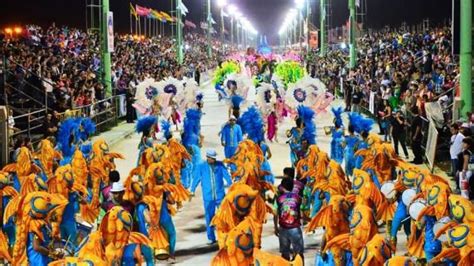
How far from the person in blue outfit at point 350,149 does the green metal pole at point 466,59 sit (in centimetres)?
574

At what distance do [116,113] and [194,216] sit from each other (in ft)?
59.3

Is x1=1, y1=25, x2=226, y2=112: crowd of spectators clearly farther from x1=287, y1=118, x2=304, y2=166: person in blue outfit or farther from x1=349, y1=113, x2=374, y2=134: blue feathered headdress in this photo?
x1=349, y1=113, x2=374, y2=134: blue feathered headdress

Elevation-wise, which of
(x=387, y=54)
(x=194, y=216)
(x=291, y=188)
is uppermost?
(x=387, y=54)

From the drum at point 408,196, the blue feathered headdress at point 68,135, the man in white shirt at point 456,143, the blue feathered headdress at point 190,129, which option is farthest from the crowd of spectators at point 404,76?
the drum at point 408,196

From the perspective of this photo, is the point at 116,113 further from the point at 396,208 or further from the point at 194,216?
the point at 396,208

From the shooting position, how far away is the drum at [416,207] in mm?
9633

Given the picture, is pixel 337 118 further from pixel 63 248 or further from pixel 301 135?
pixel 63 248

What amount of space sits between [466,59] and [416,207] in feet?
37.7

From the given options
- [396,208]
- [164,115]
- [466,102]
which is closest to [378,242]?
[396,208]

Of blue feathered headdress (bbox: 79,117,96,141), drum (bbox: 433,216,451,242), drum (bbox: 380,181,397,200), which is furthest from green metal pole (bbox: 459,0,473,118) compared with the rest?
drum (bbox: 433,216,451,242)

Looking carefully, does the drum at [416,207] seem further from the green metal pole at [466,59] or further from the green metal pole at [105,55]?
the green metal pole at [105,55]

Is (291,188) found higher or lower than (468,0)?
lower

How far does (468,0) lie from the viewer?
19891 millimetres

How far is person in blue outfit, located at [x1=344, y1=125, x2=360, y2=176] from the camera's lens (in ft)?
49.8
